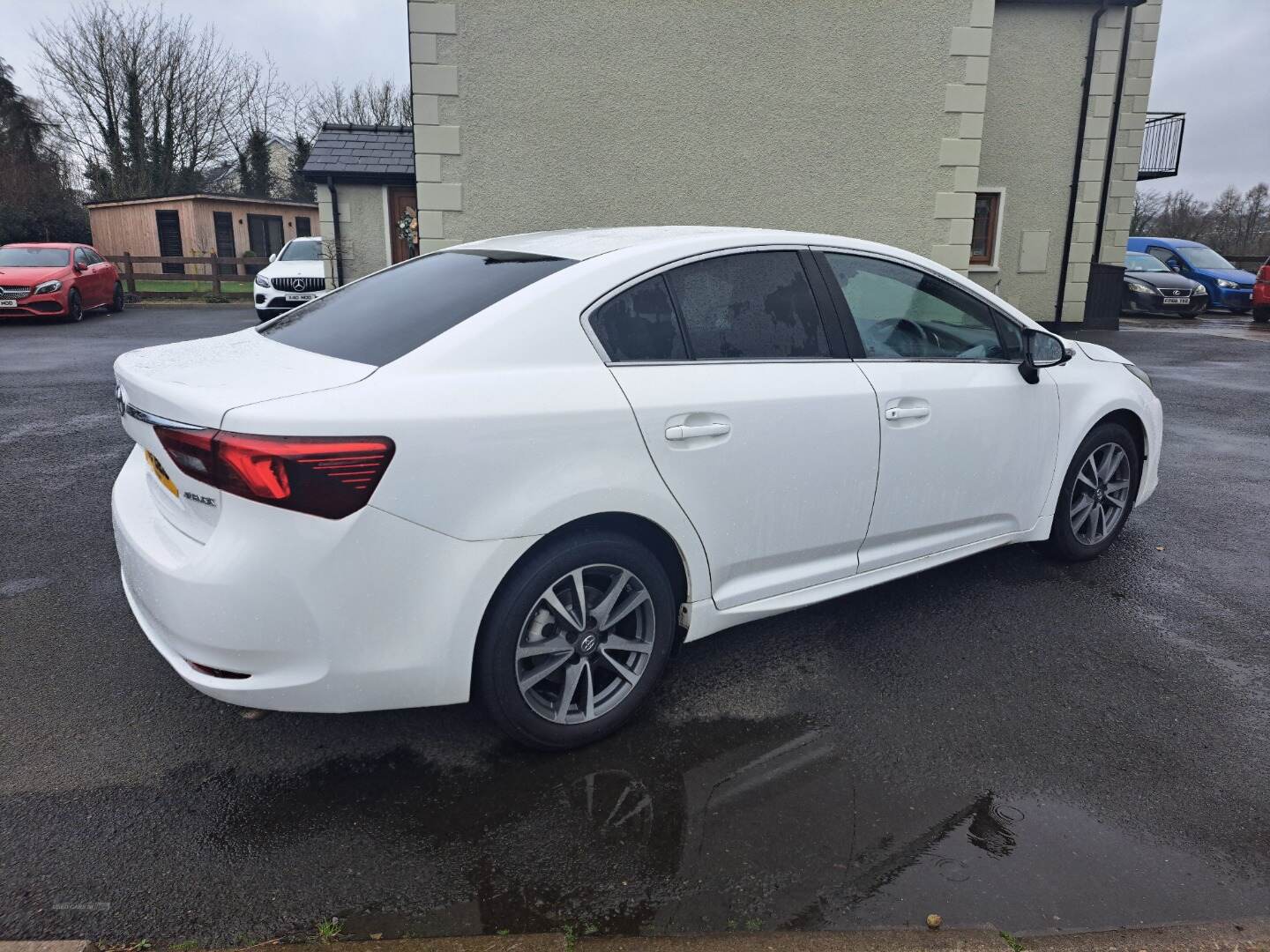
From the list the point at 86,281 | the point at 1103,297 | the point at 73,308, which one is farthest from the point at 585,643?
the point at 86,281

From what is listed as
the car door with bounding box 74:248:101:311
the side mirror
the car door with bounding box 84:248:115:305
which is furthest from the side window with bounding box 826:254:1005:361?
the car door with bounding box 84:248:115:305

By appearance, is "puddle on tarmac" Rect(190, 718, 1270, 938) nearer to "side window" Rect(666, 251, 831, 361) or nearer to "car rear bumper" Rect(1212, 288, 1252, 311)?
"side window" Rect(666, 251, 831, 361)

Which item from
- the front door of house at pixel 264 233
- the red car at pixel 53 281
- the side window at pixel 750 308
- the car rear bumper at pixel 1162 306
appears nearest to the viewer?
the side window at pixel 750 308

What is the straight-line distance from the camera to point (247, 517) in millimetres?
2330

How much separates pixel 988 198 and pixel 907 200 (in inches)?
236

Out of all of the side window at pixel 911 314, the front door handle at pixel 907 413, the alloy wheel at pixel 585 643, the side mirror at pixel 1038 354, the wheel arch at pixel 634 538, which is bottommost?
the alloy wheel at pixel 585 643

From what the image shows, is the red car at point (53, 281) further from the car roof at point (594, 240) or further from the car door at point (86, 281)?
the car roof at point (594, 240)

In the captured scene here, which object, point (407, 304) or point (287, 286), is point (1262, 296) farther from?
point (407, 304)

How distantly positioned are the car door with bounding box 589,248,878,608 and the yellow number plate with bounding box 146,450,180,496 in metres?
1.29

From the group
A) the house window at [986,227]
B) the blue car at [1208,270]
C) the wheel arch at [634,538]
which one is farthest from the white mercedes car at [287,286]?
the blue car at [1208,270]

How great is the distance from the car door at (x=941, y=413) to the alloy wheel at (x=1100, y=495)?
40 centimetres

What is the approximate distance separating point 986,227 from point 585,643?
15734mm

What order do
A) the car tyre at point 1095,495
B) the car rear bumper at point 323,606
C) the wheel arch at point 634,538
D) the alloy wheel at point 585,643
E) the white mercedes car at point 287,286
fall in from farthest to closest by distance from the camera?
the white mercedes car at point 287,286, the car tyre at point 1095,495, the alloy wheel at point 585,643, the wheel arch at point 634,538, the car rear bumper at point 323,606

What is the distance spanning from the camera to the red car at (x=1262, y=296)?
62.4 ft
